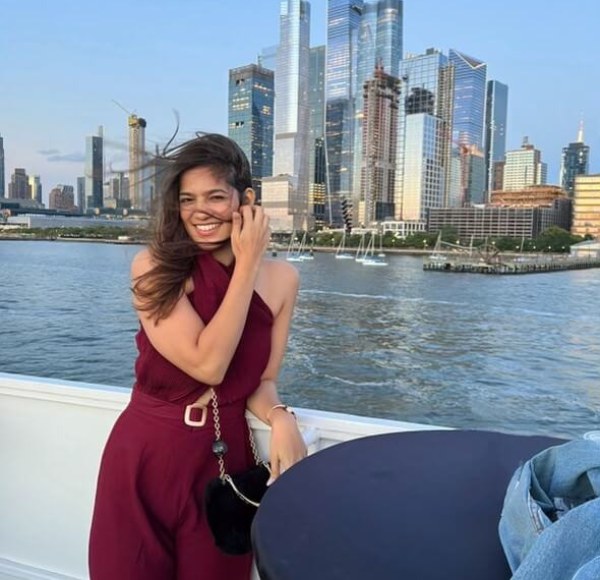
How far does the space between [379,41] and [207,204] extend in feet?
410

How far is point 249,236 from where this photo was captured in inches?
36.8

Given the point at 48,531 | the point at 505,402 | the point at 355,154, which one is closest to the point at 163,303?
the point at 48,531

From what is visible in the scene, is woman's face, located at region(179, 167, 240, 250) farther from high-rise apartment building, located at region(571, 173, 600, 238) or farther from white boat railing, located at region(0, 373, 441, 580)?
high-rise apartment building, located at region(571, 173, 600, 238)

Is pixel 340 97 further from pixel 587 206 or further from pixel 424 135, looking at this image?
pixel 587 206

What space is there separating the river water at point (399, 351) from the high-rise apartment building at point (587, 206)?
191 ft

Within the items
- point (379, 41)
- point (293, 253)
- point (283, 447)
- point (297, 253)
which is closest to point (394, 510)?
point (283, 447)

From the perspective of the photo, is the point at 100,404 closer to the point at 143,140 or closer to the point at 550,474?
the point at 143,140

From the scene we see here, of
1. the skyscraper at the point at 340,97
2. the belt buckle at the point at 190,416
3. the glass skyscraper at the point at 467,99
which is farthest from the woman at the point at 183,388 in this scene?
the glass skyscraper at the point at 467,99

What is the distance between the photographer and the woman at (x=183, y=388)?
0.95 m

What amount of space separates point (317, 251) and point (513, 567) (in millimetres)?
78136

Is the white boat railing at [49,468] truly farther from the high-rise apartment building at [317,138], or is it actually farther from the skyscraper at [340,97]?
the skyscraper at [340,97]

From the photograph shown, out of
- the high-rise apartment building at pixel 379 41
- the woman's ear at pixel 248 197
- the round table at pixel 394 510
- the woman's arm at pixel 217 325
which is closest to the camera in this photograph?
the round table at pixel 394 510

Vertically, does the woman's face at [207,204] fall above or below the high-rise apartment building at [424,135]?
below

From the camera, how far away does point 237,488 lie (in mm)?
989
